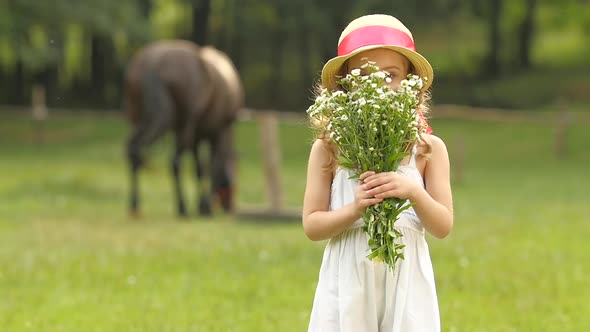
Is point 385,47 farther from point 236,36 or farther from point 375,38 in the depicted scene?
point 236,36

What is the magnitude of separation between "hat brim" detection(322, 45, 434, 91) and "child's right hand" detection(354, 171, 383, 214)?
42cm

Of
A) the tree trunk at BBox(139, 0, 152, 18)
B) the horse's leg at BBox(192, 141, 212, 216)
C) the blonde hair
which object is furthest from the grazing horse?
the tree trunk at BBox(139, 0, 152, 18)

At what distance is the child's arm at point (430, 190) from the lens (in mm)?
3197

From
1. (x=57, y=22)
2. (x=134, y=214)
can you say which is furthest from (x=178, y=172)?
(x=57, y=22)

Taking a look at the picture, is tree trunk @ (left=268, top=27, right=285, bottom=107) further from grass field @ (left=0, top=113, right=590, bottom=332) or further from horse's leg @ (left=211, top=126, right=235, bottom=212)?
horse's leg @ (left=211, top=126, right=235, bottom=212)

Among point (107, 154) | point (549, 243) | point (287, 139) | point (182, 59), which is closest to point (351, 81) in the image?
point (549, 243)

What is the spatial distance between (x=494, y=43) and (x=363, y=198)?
37.9 metres

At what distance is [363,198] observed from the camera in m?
3.20

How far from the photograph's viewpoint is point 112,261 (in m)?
8.77

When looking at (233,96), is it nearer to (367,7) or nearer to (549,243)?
(549,243)

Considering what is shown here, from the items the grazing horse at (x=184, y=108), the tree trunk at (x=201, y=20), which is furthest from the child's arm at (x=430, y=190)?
the tree trunk at (x=201, y=20)

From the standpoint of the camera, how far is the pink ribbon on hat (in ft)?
11.1

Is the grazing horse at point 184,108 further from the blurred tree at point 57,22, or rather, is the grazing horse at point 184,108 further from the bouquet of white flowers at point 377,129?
the blurred tree at point 57,22

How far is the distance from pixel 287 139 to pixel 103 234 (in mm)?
19908
